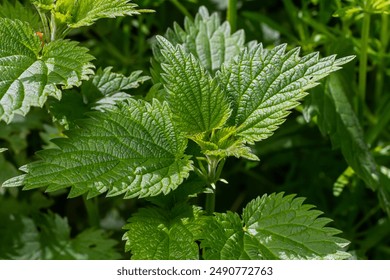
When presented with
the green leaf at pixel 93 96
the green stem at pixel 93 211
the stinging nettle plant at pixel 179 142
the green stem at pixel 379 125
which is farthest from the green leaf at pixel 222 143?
the green stem at pixel 379 125

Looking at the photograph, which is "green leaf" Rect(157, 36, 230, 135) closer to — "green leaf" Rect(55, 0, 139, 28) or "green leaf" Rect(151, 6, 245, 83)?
"green leaf" Rect(55, 0, 139, 28)

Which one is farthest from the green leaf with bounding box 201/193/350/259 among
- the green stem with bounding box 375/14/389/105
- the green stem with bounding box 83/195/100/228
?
the green stem with bounding box 375/14/389/105

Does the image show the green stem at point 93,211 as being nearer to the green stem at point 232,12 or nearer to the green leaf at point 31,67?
the green leaf at point 31,67

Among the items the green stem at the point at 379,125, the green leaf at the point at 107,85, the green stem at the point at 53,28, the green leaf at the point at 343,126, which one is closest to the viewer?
the green stem at the point at 53,28

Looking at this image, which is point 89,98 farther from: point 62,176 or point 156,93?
point 62,176

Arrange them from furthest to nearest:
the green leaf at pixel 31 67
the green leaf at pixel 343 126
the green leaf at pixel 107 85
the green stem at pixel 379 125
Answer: the green stem at pixel 379 125 < the green leaf at pixel 343 126 < the green leaf at pixel 107 85 < the green leaf at pixel 31 67

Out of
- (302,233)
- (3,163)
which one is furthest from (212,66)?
(3,163)
